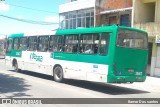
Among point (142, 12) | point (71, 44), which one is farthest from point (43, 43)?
point (142, 12)

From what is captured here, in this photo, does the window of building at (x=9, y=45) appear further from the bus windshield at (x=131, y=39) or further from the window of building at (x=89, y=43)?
the bus windshield at (x=131, y=39)

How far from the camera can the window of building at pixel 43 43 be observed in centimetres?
1867

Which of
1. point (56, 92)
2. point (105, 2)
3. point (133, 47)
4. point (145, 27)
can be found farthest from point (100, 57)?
point (105, 2)

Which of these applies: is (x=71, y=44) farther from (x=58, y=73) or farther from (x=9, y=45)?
(x=9, y=45)

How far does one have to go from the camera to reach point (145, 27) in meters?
24.6

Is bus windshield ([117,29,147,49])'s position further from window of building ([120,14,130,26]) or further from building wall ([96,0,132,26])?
building wall ([96,0,132,26])

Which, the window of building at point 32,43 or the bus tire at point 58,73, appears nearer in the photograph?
the bus tire at point 58,73

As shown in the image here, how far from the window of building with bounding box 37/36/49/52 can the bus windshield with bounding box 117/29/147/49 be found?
19.5 feet

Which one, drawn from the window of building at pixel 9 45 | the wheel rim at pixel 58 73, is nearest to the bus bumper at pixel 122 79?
the wheel rim at pixel 58 73

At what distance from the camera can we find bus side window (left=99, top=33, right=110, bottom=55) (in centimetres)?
1384

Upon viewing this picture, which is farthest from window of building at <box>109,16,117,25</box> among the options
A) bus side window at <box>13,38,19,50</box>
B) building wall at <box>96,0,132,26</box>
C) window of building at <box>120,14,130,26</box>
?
bus side window at <box>13,38,19,50</box>

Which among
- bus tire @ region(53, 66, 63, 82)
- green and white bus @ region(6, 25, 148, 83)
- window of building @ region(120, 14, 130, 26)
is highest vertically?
window of building @ region(120, 14, 130, 26)

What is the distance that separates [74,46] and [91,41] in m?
1.54

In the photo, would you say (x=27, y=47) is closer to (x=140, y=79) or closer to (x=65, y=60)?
(x=65, y=60)
